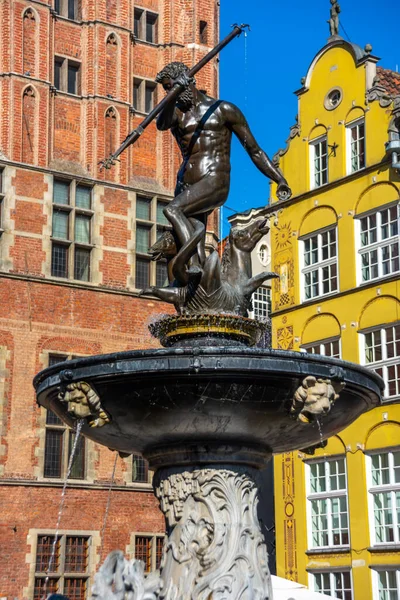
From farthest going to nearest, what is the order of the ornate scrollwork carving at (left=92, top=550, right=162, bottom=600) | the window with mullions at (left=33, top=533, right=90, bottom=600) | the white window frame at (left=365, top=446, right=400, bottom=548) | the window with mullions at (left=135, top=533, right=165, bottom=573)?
the window with mullions at (left=135, top=533, right=165, bottom=573), the window with mullions at (left=33, top=533, right=90, bottom=600), the white window frame at (left=365, top=446, right=400, bottom=548), the ornate scrollwork carving at (left=92, top=550, right=162, bottom=600)

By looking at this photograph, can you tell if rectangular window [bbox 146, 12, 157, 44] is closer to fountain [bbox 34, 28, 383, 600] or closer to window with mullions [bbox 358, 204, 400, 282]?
window with mullions [bbox 358, 204, 400, 282]

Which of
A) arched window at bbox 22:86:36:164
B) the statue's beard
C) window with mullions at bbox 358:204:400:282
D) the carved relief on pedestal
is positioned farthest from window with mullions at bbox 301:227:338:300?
the carved relief on pedestal

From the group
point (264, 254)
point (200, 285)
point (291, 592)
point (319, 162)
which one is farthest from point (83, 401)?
point (264, 254)

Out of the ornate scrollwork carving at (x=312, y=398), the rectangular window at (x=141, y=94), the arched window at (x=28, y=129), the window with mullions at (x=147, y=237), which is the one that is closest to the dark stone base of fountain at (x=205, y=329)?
the ornate scrollwork carving at (x=312, y=398)

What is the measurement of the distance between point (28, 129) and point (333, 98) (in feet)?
24.5

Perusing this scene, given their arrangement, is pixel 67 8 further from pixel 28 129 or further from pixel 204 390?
pixel 204 390

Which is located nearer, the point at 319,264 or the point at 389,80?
the point at 319,264

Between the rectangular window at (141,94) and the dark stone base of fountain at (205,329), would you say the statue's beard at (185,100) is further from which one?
the rectangular window at (141,94)

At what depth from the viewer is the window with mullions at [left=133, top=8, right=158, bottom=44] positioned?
28.7m

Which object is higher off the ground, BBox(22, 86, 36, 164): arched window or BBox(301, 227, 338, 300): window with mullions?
BBox(22, 86, 36, 164): arched window

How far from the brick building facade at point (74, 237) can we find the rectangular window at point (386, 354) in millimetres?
5388

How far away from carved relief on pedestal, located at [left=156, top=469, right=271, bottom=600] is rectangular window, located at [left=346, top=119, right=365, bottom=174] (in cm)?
1828

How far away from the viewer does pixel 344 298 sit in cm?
2542

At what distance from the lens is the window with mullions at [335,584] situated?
23766 millimetres
